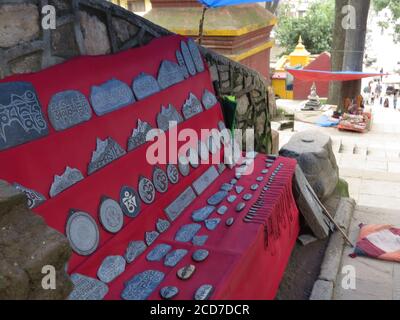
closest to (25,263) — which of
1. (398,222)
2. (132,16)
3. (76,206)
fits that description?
(76,206)

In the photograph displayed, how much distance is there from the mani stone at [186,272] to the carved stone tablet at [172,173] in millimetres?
885

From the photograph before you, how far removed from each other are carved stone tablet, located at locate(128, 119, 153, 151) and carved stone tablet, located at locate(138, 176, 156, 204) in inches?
9.2

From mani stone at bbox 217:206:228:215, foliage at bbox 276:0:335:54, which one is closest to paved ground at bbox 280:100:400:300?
mani stone at bbox 217:206:228:215

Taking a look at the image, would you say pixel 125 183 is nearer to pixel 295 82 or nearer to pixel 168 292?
pixel 168 292

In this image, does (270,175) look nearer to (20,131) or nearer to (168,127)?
(168,127)

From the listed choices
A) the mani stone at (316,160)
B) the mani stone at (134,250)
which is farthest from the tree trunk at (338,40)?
the mani stone at (134,250)

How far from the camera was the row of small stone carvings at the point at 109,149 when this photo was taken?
220 cm

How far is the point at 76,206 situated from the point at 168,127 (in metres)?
1.21

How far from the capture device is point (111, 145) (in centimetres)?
275

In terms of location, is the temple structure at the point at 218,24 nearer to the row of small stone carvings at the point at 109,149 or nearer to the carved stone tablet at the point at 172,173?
the row of small stone carvings at the point at 109,149

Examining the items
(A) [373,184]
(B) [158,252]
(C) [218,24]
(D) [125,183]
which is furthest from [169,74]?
(A) [373,184]

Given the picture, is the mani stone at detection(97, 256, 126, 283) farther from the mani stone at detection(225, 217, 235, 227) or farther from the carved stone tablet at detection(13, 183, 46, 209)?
the mani stone at detection(225, 217, 235, 227)

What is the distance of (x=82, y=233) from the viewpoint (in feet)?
7.75
